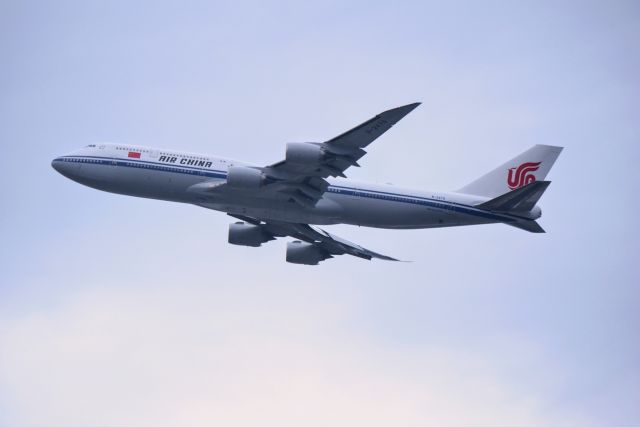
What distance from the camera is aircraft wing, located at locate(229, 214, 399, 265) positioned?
6200 cm

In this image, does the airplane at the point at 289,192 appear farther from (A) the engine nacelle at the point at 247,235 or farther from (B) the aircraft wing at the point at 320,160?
(A) the engine nacelle at the point at 247,235

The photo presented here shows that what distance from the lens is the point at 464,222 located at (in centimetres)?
5816

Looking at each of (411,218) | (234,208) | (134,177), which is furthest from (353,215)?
(134,177)

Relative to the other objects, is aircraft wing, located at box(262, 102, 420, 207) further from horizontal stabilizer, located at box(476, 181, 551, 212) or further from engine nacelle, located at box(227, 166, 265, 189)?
horizontal stabilizer, located at box(476, 181, 551, 212)

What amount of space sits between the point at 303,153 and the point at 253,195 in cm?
529

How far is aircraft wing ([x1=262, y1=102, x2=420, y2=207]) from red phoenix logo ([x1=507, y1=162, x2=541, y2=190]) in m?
12.6

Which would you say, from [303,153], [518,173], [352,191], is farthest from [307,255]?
[518,173]

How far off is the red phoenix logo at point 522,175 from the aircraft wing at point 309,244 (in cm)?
920

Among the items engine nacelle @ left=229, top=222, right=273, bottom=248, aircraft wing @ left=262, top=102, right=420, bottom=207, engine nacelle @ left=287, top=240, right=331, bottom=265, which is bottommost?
engine nacelle @ left=287, top=240, right=331, bottom=265

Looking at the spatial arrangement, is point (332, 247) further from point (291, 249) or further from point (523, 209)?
point (523, 209)

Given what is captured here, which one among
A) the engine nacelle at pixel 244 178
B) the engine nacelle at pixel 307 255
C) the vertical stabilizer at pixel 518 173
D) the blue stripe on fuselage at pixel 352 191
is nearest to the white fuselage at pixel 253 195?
the blue stripe on fuselage at pixel 352 191

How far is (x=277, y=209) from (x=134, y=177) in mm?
8771

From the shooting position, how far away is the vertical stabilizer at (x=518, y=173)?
6025 cm

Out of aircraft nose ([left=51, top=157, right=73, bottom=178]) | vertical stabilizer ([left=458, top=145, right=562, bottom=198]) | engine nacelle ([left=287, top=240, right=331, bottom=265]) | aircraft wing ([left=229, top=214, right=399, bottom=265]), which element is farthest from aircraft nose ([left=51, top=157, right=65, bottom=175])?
vertical stabilizer ([left=458, top=145, right=562, bottom=198])
